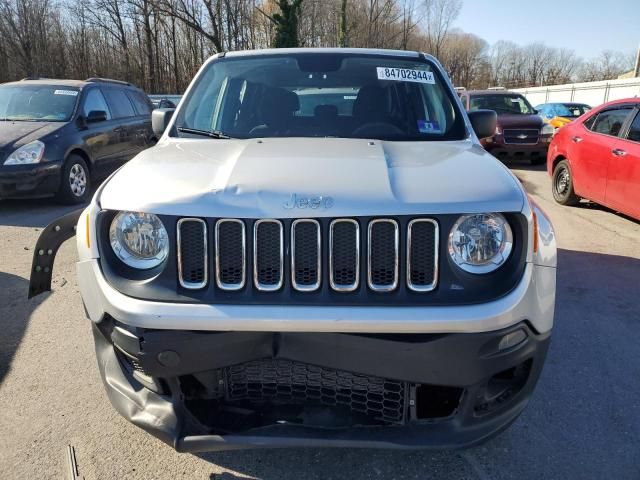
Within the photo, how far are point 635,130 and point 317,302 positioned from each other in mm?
6145

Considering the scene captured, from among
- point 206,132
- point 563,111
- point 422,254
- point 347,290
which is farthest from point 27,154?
point 563,111

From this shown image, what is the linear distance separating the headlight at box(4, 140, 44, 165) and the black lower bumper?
5.86 metres

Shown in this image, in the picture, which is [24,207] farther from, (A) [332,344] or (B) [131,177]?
(A) [332,344]

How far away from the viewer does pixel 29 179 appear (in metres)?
7.02

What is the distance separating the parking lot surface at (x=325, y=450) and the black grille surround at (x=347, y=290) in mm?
932

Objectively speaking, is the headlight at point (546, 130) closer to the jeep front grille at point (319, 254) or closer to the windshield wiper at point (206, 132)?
the windshield wiper at point (206, 132)

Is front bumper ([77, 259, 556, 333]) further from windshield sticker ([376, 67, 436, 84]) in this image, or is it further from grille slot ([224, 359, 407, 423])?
windshield sticker ([376, 67, 436, 84])

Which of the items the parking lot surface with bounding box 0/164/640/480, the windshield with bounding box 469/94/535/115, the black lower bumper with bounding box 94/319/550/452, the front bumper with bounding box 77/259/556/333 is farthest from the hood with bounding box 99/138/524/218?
the windshield with bounding box 469/94/535/115

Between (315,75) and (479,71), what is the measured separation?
6210cm

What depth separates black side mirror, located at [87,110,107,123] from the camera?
8102 mm

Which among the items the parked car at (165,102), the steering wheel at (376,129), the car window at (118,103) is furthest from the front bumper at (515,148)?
the steering wheel at (376,129)

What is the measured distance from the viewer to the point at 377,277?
6.43ft

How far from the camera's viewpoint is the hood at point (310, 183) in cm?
192

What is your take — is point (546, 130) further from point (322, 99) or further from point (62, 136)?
point (322, 99)
